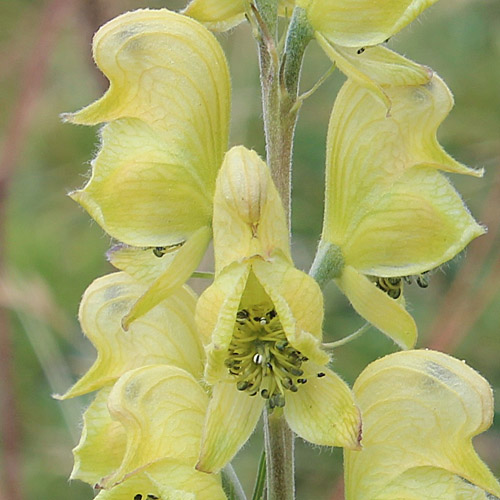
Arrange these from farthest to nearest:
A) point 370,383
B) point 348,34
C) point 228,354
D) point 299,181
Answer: point 299,181, point 370,383, point 348,34, point 228,354

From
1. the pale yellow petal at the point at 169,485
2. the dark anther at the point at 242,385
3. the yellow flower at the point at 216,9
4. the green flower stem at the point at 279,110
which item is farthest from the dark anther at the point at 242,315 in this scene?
the yellow flower at the point at 216,9

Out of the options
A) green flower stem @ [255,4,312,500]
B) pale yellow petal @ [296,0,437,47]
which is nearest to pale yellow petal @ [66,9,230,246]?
green flower stem @ [255,4,312,500]

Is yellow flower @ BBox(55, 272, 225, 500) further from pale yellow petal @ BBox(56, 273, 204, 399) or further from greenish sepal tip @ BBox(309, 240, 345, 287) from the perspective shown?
greenish sepal tip @ BBox(309, 240, 345, 287)

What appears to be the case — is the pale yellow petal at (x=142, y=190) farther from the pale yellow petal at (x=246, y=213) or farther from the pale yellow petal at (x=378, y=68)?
the pale yellow petal at (x=378, y=68)

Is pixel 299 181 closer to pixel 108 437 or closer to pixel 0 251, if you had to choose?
pixel 0 251

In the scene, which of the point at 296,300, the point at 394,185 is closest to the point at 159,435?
the point at 296,300

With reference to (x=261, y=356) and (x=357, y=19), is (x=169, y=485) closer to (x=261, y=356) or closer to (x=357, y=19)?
(x=261, y=356)

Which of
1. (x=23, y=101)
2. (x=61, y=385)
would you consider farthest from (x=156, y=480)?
(x=23, y=101)
